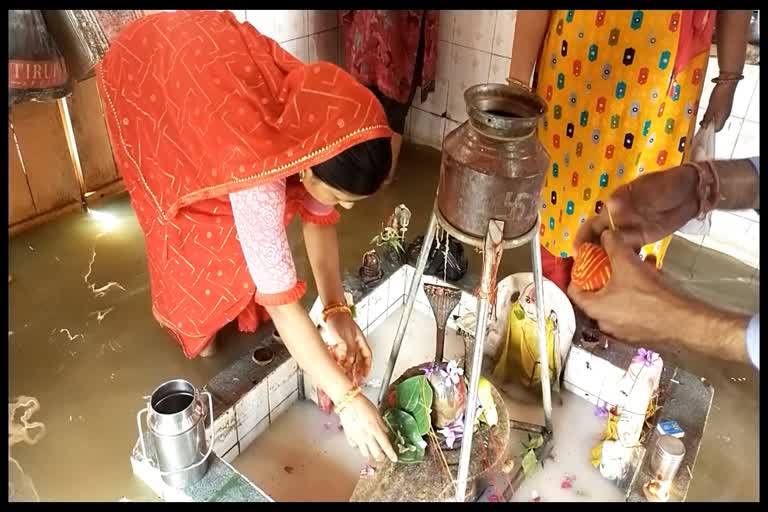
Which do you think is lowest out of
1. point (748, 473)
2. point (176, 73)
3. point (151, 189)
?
point (748, 473)

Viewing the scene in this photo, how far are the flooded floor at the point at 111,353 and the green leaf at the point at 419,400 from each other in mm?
638

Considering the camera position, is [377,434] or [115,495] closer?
[377,434]

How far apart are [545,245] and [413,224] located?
758 millimetres

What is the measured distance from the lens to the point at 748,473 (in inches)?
65.5

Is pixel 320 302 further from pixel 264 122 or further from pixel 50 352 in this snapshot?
pixel 50 352

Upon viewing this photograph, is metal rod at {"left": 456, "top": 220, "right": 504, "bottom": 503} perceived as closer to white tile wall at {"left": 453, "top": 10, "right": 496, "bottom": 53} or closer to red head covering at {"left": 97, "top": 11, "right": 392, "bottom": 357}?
red head covering at {"left": 97, "top": 11, "right": 392, "bottom": 357}

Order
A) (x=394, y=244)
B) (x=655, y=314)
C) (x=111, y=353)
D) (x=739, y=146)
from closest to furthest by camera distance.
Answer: (x=655, y=314), (x=111, y=353), (x=394, y=244), (x=739, y=146)

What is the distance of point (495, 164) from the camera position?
1.09m

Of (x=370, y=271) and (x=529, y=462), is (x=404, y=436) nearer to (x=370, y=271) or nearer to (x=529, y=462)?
(x=529, y=462)

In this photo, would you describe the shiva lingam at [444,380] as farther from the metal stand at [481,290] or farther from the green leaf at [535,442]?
the green leaf at [535,442]

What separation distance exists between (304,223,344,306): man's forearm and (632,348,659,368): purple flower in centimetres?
77

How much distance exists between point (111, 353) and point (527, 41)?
1497 mm

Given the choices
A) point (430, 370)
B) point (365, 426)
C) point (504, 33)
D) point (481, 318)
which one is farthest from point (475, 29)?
point (365, 426)

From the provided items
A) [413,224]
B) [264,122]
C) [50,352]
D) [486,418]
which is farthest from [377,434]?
[413,224]
